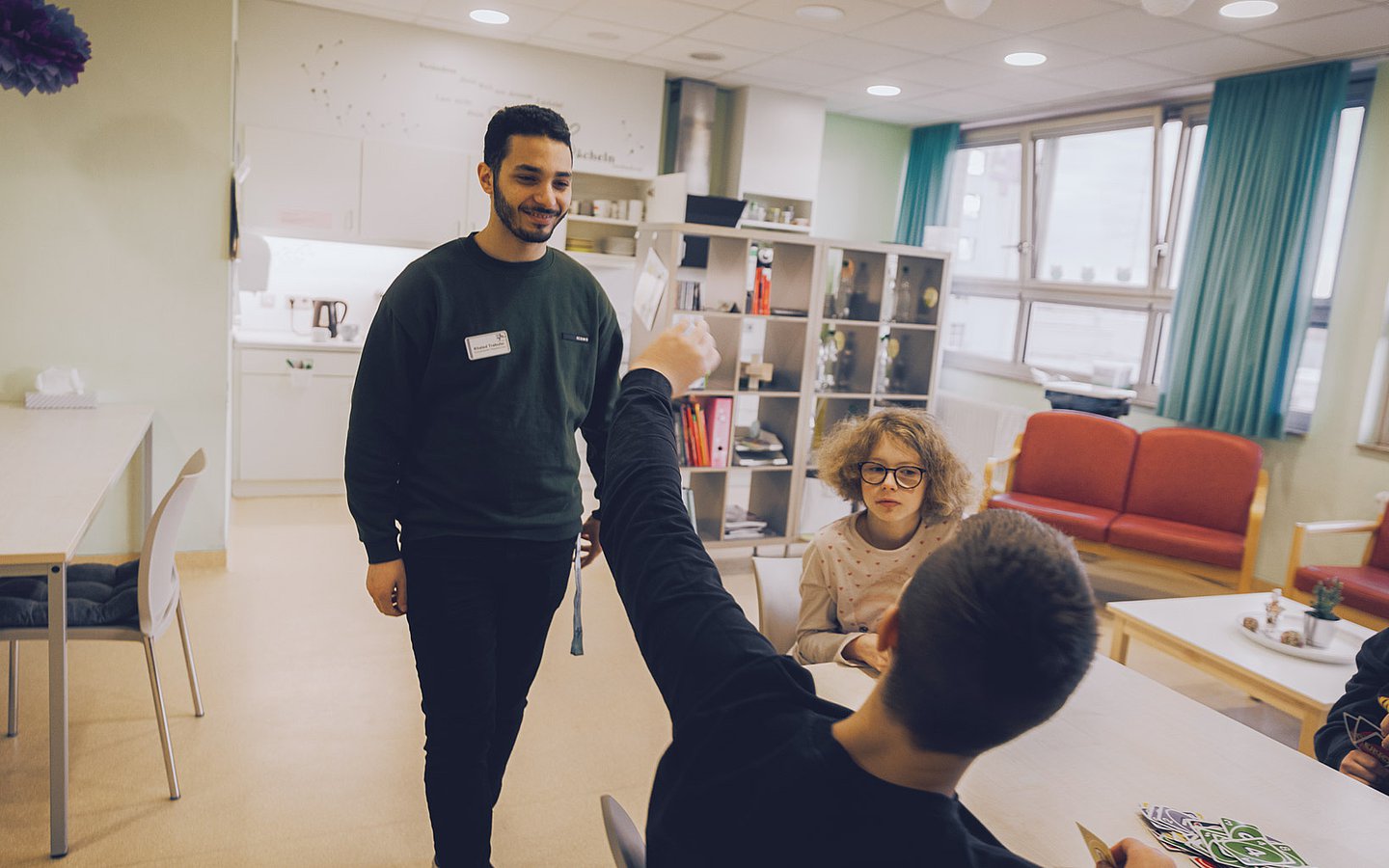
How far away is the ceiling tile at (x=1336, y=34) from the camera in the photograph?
13.0ft

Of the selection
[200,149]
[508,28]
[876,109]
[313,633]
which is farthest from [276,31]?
[876,109]

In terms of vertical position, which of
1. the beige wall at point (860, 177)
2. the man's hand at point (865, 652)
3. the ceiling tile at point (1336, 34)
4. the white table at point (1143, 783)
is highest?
the ceiling tile at point (1336, 34)

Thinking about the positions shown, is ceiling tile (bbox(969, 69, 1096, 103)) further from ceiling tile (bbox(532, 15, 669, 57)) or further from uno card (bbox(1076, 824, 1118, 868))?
uno card (bbox(1076, 824, 1118, 868))

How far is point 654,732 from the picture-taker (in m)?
3.04

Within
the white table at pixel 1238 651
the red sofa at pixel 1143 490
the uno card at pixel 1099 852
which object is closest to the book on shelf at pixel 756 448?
the red sofa at pixel 1143 490

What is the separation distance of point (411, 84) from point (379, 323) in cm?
458

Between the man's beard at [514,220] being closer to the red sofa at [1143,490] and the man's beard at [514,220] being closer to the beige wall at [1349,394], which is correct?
the red sofa at [1143,490]

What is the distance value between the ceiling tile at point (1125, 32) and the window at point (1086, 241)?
1.12 m

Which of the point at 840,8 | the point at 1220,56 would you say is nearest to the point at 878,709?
the point at 840,8

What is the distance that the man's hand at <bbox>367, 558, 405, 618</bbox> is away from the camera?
6.23 ft

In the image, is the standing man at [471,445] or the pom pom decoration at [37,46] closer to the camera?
the standing man at [471,445]

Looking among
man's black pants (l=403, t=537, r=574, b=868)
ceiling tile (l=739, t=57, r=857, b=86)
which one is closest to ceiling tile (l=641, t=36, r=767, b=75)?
ceiling tile (l=739, t=57, r=857, b=86)

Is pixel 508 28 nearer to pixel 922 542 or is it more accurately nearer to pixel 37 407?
pixel 37 407

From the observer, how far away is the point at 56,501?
2.41 metres
